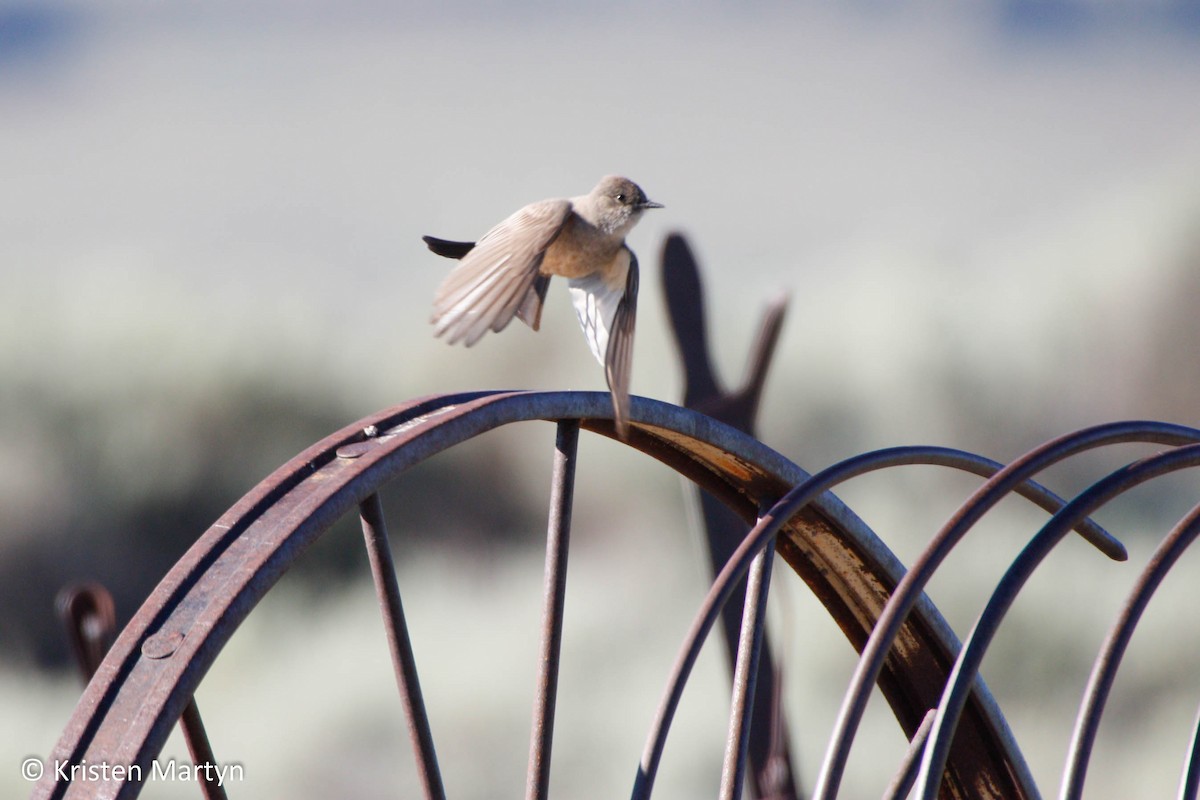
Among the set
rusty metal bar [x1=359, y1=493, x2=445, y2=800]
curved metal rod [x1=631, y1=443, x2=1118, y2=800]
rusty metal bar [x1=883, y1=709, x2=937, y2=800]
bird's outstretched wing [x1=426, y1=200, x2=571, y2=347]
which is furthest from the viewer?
bird's outstretched wing [x1=426, y1=200, x2=571, y2=347]

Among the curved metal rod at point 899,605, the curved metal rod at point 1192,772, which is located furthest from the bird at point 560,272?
the curved metal rod at point 1192,772

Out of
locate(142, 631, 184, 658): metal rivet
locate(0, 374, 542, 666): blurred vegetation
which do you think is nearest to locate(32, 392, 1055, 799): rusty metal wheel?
locate(142, 631, 184, 658): metal rivet

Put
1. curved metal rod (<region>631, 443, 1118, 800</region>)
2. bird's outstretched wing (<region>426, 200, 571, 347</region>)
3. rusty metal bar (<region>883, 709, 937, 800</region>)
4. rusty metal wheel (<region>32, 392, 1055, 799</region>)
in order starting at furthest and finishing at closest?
bird's outstretched wing (<region>426, 200, 571, 347</region>), rusty metal bar (<region>883, 709, 937, 800</region>), curved metal rod (<region>631, 443, 1118, 800</region>), rusty metal wheel (<region>32, 392, 1055, 799</region>)

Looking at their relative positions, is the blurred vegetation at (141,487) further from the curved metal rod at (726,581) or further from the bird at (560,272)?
the curved metal rod at (726,581)

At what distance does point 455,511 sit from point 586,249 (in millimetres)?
3462

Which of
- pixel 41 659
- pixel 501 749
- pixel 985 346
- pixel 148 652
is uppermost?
pixel 985 346

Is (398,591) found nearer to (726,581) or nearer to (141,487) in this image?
(726,581)

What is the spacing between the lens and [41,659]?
4.98 meters

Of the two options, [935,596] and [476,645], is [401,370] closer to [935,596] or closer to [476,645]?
[476,645]

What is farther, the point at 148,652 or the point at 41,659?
the point at 41,659

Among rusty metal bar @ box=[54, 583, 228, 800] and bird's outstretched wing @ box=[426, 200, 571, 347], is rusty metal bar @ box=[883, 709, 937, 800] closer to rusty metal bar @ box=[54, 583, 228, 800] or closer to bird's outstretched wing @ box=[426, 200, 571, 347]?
bird's outstretched wing @ box=[426, 200, 571, 347]

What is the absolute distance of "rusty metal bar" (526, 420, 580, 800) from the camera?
1055mm

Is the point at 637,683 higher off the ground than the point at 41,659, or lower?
higher

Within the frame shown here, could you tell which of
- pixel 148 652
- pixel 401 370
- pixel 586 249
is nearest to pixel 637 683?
pixel 401 370
